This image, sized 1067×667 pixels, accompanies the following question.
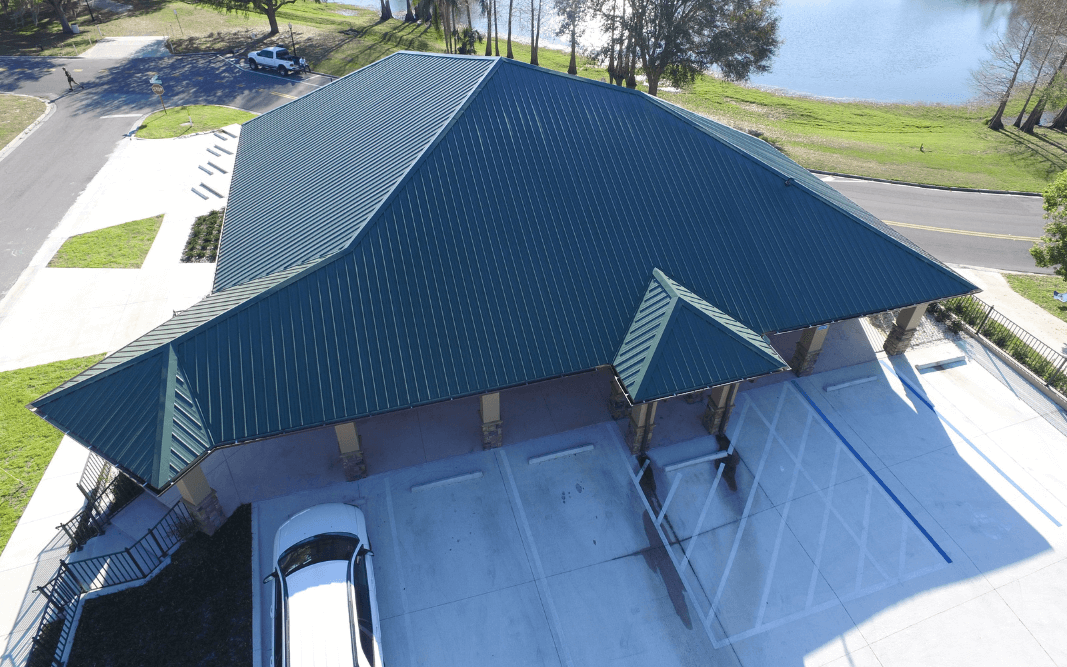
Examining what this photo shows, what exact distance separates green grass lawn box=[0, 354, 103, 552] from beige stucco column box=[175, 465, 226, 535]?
6.30 metres

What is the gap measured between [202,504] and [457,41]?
205 ft

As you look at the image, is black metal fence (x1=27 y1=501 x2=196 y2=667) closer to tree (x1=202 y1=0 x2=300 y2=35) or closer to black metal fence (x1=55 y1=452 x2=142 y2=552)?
black metal fence (x1=55 y1=452 x2=142 y2=552)

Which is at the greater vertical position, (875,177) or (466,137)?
(466,137)

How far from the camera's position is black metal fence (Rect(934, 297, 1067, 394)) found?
957 inches

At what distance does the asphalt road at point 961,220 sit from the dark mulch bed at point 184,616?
127 feet

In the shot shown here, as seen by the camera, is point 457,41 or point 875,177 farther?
point 457,41

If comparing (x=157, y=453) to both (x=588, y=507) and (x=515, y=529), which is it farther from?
(x=588, y=507)

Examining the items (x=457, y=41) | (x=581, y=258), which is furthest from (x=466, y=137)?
(x=457, y=41)

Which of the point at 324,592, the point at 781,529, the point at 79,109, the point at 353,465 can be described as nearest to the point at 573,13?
the point at 79,109

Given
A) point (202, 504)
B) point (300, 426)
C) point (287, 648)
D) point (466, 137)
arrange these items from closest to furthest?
point (287, 648) → point (300, 426) → point (202, 504) → point (466, 137)

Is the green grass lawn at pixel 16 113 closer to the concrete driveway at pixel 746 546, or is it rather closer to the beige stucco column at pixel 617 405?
the concrete driveway at pixel 746 546

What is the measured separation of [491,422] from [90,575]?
1254cm

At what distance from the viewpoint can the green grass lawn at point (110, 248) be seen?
30.9m

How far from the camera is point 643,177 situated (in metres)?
21.7
